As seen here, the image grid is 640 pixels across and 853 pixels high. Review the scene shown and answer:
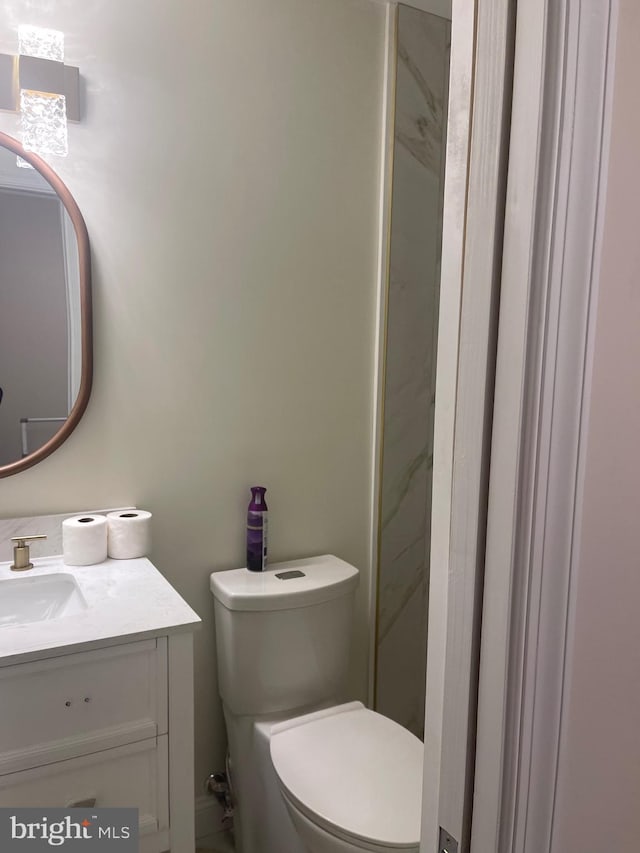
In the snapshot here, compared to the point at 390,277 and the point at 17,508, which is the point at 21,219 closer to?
the point at 17,508

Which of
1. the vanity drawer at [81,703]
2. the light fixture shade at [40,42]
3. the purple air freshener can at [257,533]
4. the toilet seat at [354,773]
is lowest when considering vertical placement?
the toilet seat at [354,773]

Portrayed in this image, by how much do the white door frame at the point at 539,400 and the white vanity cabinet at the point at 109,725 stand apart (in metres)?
0.82

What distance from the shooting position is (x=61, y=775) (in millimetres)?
1198

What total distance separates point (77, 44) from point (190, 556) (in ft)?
4.23

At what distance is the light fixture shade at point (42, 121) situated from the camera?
5.00 ft

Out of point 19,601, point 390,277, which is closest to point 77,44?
point 390,277

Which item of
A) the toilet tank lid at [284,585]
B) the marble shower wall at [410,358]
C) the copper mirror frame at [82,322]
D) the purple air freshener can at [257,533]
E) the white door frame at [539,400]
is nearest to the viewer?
the white door frame at [539,400]

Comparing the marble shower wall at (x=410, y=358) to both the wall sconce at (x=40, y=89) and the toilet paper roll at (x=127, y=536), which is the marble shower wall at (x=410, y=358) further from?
the wall sconce at (x=40, y=89)

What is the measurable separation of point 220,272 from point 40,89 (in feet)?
1.90

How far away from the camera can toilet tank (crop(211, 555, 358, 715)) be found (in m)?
1.72

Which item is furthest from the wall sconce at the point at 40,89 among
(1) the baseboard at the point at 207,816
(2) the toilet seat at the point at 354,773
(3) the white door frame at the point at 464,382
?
(1) the baseboard at the point at 207,816

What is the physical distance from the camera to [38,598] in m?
1.51

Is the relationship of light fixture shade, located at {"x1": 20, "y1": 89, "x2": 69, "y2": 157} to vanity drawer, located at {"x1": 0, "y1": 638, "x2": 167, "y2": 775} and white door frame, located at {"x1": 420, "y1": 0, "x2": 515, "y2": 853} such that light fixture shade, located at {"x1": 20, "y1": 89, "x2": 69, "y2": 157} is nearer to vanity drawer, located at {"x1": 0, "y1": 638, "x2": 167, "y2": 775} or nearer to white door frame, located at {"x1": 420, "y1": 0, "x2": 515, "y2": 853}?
vanity drawer, located at {"x1": 0, "y1": 638, "x2": 167, "y2": 775}

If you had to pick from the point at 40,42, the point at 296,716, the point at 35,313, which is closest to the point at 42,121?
the point at 40,42
